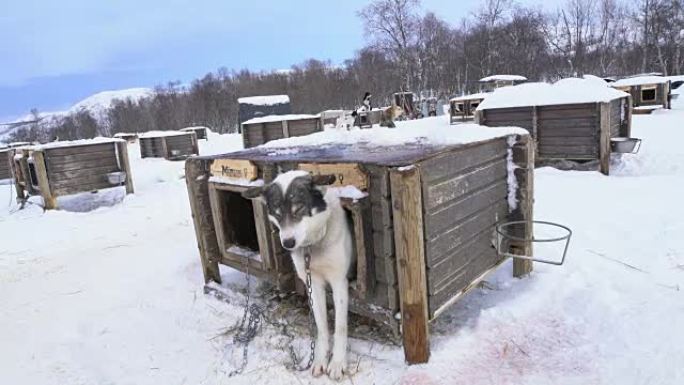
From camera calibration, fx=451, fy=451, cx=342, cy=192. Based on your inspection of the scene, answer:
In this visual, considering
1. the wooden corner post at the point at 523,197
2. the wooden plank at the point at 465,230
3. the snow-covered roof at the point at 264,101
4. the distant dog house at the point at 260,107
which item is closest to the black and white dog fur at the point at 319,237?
the wooden plank at the point at 465,230

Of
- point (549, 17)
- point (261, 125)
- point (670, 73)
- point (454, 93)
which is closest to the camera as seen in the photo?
point (261, 125)

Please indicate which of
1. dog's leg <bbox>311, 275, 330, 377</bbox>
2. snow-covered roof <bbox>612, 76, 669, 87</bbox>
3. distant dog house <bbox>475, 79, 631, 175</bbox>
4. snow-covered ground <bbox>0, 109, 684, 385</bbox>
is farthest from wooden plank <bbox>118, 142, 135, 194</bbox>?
snow-covered roof <bbox>612, 76, 669, 87</bbox>

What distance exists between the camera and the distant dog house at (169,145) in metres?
18.8

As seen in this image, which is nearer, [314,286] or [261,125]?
[314,286]

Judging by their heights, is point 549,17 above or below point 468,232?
above

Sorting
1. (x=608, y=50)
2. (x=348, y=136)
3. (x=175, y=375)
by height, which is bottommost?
(x=175, y=375)

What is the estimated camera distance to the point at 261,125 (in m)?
18.1

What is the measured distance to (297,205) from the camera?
8.94 ft

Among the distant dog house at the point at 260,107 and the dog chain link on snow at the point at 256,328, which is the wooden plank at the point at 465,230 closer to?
the dog chain link on snow at the point at 256,328

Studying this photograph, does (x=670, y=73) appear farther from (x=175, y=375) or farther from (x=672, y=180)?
(x=175, y=375)

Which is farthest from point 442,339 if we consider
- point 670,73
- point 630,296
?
point 670,73

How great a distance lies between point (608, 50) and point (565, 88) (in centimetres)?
4727

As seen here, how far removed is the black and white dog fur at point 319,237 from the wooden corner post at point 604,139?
751cm

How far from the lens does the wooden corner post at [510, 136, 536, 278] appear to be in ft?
13.3
